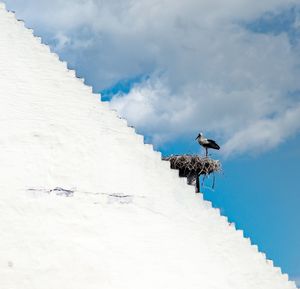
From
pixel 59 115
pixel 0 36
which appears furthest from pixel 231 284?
pixel 0 36

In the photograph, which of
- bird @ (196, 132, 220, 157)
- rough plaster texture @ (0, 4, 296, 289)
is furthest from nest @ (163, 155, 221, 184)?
rough plaster texture @ (0, 4, 296, 289)

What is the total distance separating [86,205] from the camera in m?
13.9

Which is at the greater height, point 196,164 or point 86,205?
point 196,164

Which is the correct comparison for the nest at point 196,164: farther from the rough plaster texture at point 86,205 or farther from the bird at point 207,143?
→ the rough plaster texture at point 86,205

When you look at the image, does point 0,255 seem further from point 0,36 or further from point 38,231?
point 0,36

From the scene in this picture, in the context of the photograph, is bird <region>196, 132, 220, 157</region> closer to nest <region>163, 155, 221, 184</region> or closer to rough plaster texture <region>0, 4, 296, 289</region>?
nest <region>163, 155, 221, 184</region>

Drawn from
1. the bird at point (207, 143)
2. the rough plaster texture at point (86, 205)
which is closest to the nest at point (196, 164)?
the bird at point (207, 143)

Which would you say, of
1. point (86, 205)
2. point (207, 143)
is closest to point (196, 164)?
point (207, 143)

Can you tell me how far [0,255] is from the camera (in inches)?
502

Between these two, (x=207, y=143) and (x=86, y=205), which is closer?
(x=86, y=205)

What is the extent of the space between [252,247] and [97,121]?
498cm

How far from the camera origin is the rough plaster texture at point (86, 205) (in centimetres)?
1316

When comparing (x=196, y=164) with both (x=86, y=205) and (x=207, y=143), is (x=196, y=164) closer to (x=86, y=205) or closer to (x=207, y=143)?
(x=207, y=143)

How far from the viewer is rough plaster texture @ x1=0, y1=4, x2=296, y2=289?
1316 centimetres
